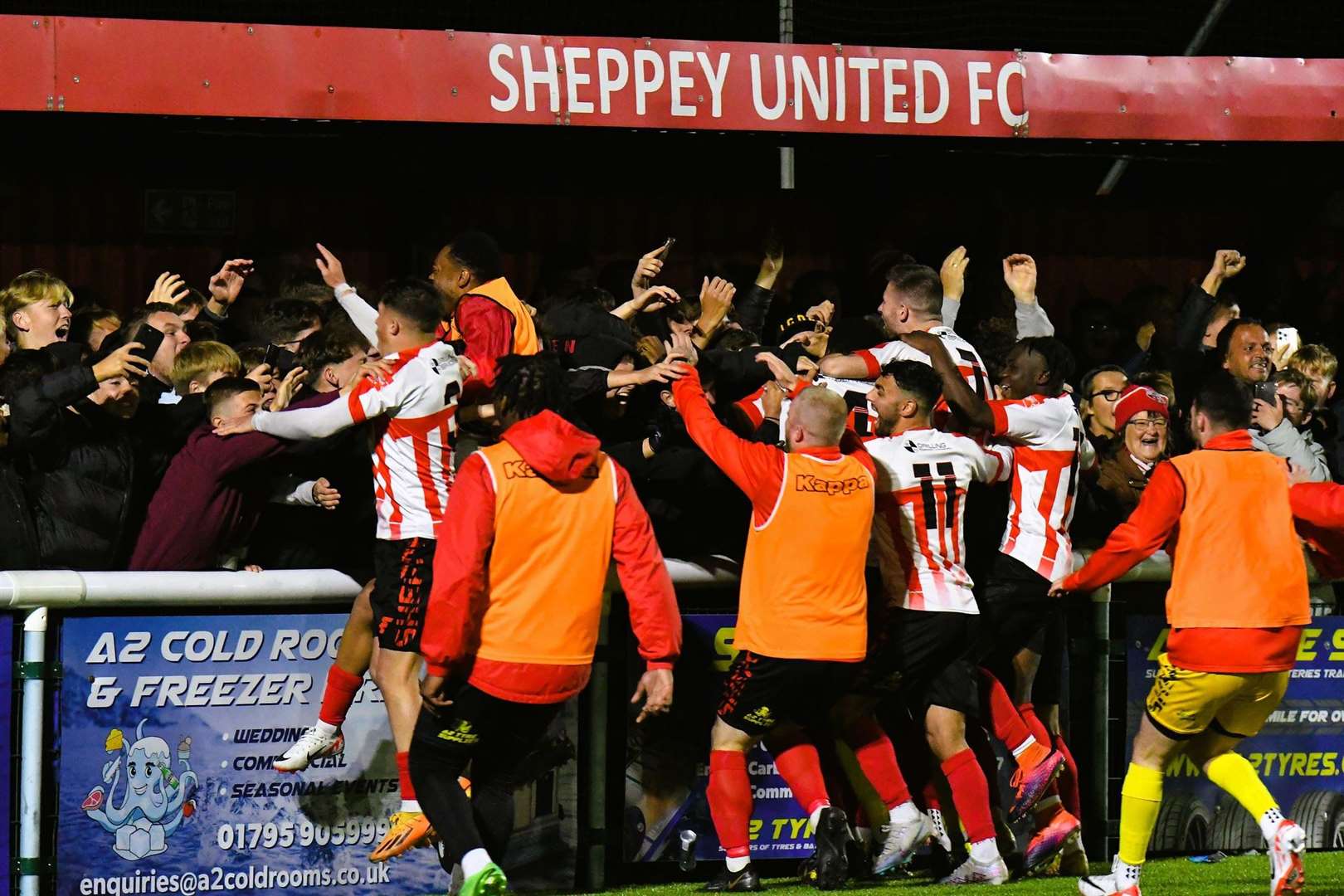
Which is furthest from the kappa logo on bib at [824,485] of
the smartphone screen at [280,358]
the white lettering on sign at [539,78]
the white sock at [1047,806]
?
the white lettering on sign at [539,78]

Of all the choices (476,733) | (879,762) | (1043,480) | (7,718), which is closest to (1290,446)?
(1043,480)

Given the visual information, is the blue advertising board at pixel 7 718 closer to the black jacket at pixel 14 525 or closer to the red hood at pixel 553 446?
the black jacket at pixel 14 525

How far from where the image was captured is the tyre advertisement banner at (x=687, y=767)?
8.09 metres

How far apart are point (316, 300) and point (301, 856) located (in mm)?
2788

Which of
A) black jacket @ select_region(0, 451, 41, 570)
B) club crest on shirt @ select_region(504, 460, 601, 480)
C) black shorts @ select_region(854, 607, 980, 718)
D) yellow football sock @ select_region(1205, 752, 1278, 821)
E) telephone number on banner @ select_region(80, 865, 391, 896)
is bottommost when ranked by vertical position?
telephone number on banner @ select_region(80, 865, 391, 896)

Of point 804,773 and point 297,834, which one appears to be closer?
point 297,834

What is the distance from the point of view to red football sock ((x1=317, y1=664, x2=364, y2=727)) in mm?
7535

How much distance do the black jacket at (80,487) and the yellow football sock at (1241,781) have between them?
4.22 meters

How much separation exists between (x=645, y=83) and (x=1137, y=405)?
8.73ft

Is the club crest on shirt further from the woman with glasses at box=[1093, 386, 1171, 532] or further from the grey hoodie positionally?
the grey hoodie

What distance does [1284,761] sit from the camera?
9156 millimetres

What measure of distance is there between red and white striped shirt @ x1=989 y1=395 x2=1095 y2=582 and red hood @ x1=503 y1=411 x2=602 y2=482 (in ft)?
7.31

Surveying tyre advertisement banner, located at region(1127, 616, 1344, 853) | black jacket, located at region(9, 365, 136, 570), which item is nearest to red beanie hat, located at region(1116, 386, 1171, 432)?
tyre advertisement banner, located at region(1127, 616, 1344, 853)

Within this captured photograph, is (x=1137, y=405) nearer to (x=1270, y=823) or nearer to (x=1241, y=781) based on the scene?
(x=1241, y=781)
